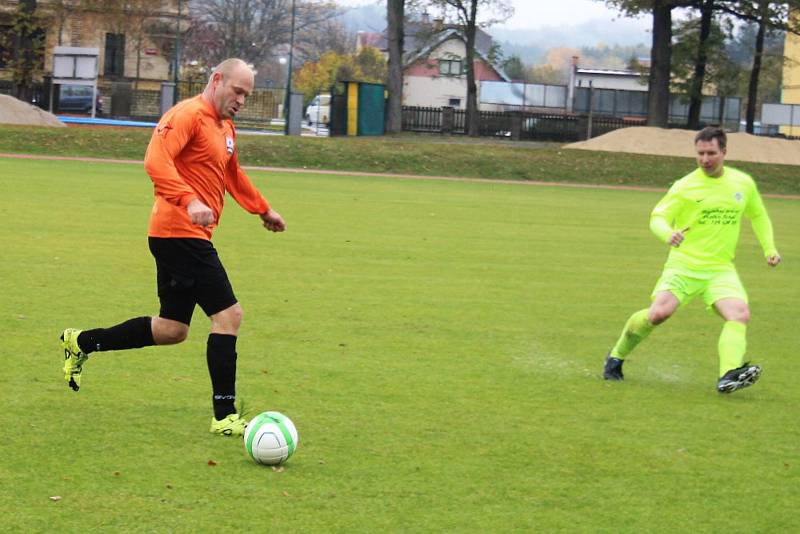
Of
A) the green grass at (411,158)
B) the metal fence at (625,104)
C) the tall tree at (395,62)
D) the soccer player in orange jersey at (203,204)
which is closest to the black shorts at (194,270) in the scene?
the soccer player in orange jersey at (203,204)

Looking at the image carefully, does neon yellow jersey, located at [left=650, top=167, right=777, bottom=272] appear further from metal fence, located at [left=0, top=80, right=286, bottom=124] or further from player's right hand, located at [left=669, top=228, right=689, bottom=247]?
metal fence, located at [left=0, top=80, right=286, bottom=124]

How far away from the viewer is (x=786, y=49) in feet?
281

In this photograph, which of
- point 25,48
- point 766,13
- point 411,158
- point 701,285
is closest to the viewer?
point 701,285

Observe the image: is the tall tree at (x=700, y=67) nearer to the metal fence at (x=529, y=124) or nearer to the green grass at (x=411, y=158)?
the metal fence at (x=529, y=124)

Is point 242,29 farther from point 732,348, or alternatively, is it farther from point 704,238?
point 732,348

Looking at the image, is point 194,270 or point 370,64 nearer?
point 194,270

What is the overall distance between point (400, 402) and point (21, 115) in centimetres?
3680

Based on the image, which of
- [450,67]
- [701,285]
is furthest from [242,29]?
[701,285]

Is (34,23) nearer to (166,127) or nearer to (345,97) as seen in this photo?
(345,97)

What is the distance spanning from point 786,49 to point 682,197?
82282 mm

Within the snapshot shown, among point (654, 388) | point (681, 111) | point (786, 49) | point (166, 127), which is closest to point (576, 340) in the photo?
point (654, 388)

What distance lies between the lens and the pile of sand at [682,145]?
43.1 meters

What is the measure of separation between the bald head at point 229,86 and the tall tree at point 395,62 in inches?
1699

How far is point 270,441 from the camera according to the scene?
19.7ft
